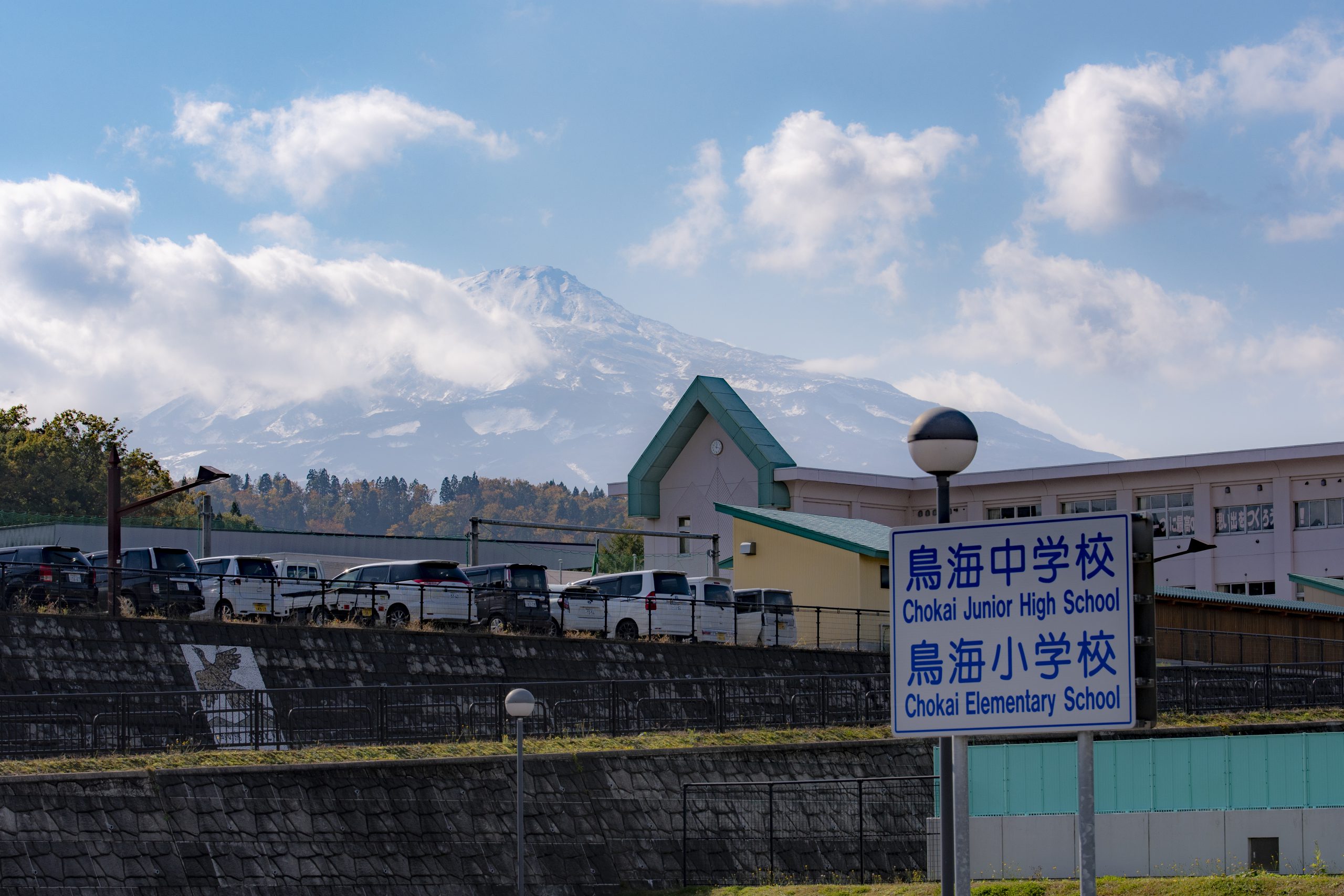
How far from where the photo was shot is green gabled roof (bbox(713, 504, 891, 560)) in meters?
42.7

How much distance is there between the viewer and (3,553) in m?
33.8

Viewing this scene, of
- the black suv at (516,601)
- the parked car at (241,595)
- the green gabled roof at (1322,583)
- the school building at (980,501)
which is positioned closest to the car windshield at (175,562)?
the parked car at (241,595)

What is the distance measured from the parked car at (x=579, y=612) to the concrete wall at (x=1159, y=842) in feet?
50.0

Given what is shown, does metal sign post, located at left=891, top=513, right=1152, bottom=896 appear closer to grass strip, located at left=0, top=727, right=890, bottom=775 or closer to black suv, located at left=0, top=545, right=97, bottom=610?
grass strip, located at left=0, top=727, right=890, bottom=775

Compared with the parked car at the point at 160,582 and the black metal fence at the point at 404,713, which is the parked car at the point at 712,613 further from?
the parked car at the point at 160,582

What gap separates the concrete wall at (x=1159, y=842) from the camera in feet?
67.2

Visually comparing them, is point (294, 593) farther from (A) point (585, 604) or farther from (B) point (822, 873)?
(B) point (822, 873)

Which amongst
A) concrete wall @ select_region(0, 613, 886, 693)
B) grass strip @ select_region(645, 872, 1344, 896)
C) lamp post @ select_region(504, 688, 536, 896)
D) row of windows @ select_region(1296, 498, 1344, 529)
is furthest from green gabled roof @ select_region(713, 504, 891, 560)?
grass strip @ select_region(645, 872, 1344, 896)

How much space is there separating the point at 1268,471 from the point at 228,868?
43394 mm

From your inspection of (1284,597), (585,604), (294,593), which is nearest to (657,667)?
(585,604)

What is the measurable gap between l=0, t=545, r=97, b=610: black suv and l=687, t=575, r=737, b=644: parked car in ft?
47.5

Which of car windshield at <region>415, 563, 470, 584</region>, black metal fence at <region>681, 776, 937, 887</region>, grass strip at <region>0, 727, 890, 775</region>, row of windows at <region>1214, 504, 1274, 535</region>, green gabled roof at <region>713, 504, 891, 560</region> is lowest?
black metal fence at <region>681, 776, 937, 887</region>

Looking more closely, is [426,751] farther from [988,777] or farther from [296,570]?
[296,570]

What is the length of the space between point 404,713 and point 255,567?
12.8 m
